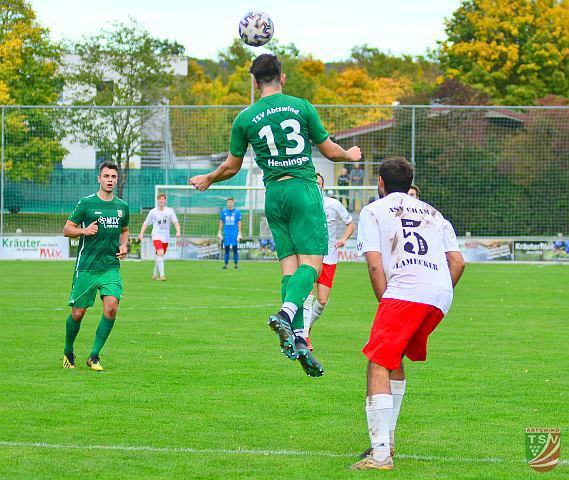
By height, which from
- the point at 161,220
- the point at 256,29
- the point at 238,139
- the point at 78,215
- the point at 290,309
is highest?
the point at 256,29

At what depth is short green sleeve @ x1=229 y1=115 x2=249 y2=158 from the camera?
8328 mm

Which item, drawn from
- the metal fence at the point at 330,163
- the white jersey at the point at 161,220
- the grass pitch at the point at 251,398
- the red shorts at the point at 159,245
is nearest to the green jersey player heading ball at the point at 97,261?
the grass pitch at the point at 251,398

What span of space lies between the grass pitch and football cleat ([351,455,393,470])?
5.0 inches

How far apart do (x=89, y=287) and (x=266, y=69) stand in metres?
4.46

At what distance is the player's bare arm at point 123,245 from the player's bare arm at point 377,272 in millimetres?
5415

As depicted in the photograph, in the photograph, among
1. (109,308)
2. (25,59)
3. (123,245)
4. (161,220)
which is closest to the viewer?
(109,308)

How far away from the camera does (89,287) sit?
1177 cm

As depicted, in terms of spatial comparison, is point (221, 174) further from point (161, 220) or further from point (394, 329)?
point (161, 220)

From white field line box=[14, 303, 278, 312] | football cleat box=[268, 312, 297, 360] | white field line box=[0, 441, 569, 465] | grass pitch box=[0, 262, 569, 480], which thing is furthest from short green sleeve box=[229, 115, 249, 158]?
white field line box=[14, 303, 278, 312]

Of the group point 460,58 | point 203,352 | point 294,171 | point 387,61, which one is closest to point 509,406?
point 294,171

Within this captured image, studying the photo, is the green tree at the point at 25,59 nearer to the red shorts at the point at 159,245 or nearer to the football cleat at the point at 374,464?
the red shorts at the point at 159,245

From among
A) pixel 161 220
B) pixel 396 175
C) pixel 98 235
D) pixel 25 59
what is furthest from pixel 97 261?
pixel 25 59

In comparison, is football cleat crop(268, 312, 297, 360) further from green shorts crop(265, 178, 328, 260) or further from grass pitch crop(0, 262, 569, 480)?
green shorts crop(265, 178, 328, 260)

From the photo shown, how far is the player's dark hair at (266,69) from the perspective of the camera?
8.22 m
